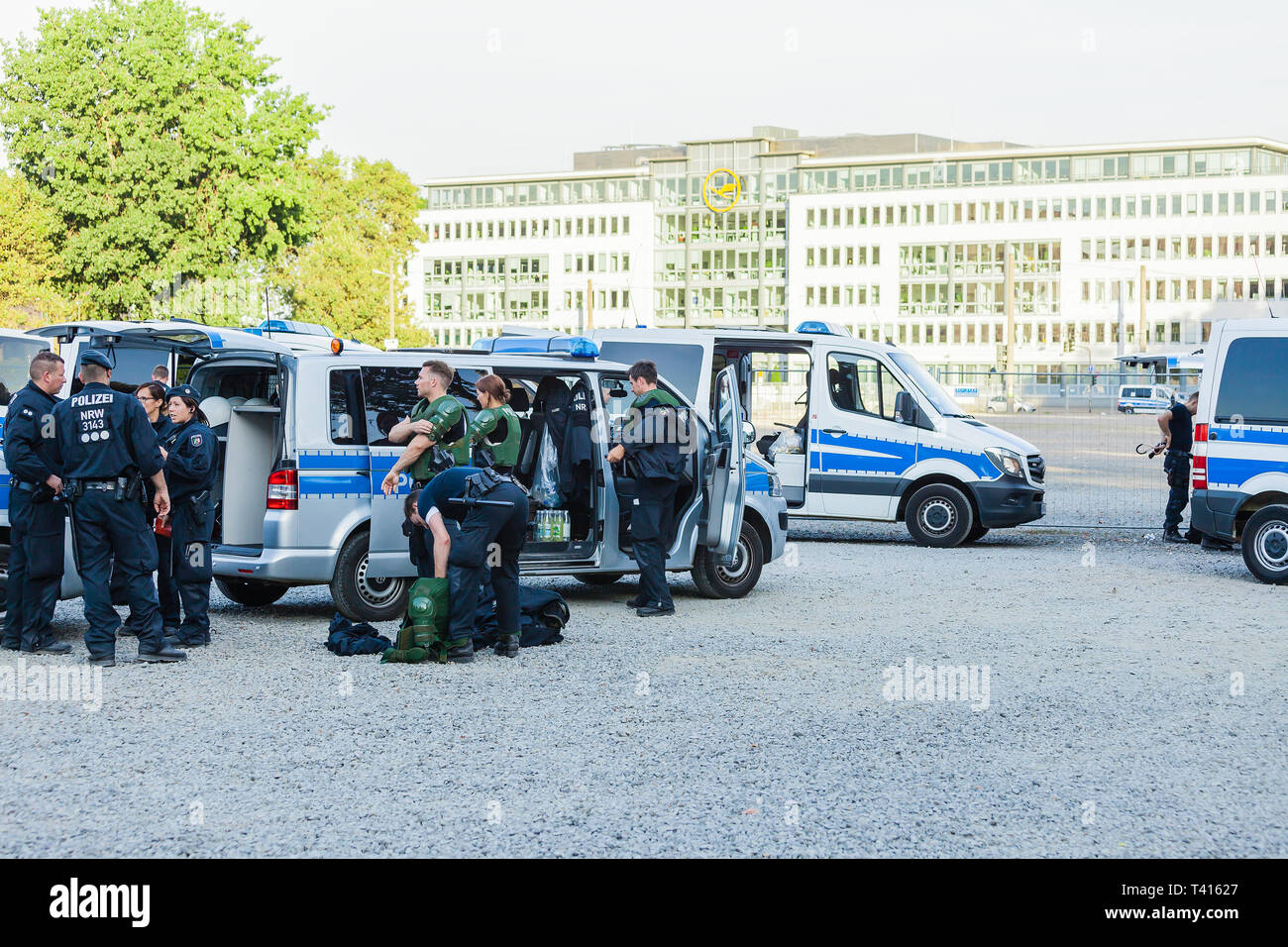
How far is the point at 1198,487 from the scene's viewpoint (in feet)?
46.2

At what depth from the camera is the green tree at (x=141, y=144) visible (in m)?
35.7


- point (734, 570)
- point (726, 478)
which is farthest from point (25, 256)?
point (726, 478)

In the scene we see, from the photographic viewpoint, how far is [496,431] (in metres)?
9.98

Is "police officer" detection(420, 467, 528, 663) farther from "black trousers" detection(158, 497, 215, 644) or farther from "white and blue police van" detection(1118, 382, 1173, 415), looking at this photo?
"white and blue police van" detection(1118, 382, 1173, 415)

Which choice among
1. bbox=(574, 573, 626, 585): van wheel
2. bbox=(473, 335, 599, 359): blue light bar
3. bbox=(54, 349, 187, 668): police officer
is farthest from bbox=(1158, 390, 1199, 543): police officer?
bbox=(54, 349, 187, 668): police officer

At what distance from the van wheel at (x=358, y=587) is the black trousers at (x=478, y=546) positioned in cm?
139

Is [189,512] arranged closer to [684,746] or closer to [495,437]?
[495,437]

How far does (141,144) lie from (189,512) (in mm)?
28992

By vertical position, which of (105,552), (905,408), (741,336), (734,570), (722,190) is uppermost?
(722,190)

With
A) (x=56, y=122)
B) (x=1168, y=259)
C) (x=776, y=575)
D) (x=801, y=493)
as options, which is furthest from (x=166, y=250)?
(x=1168, y=259)

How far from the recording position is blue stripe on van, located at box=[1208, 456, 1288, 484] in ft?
44.8

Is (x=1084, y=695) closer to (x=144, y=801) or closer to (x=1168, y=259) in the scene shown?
(x=144, y=801)

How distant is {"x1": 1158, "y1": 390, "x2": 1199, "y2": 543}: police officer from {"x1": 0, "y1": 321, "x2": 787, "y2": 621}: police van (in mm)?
7276

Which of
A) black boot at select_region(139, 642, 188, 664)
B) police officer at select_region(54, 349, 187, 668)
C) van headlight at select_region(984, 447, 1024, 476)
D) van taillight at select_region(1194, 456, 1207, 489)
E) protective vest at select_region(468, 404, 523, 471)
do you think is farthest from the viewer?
van headlight at select_region(984, 447, 1024, 476)
